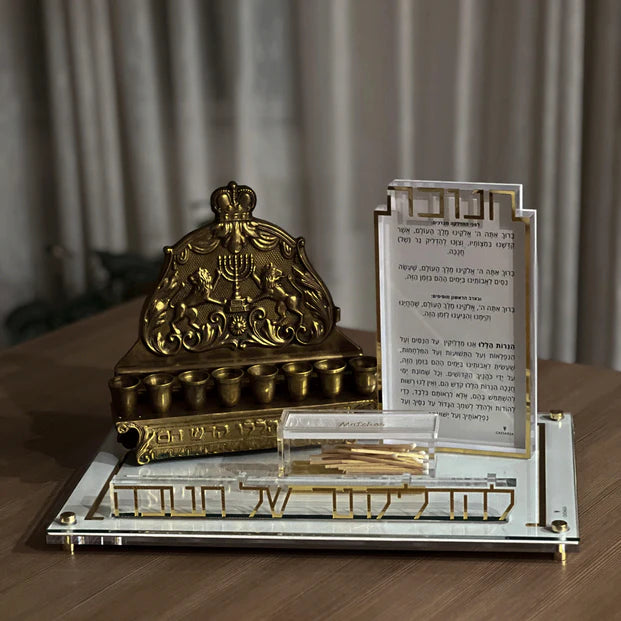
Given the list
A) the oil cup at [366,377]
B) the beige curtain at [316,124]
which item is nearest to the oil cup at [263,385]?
the oil cup at [366,377]

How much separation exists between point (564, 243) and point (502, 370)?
124 cm

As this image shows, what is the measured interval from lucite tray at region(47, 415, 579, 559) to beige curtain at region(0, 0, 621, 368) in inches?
51.8

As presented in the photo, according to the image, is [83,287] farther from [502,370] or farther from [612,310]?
[502,370]

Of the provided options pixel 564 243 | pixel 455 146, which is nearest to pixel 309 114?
pixel 455 146

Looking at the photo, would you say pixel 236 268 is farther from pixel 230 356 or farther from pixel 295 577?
pixel 295 577

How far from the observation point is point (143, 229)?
121 inches

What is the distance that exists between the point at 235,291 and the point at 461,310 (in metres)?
0.28

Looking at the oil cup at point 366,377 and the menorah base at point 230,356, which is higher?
the menorah base at point 230,356

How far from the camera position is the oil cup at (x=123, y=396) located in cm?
119

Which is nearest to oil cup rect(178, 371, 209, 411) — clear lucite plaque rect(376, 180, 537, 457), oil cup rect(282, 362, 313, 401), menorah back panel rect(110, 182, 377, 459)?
menorah back panel rect(110, 182, 377, 459)

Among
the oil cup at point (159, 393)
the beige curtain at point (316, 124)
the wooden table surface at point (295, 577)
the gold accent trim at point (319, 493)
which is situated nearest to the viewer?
the wooden table surface at point (295, 577)

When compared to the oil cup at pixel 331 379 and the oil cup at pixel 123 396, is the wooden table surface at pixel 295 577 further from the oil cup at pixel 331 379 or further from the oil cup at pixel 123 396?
the oil cup at pixel 331 379

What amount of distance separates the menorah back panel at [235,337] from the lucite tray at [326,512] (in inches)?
4.2

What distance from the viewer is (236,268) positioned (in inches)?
47.8
